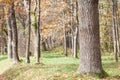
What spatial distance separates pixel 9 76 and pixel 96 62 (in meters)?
8.64

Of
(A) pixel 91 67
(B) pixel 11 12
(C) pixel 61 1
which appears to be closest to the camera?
(A) pixel 91 67

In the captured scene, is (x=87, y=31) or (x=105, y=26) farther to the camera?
(x=105, y=26)

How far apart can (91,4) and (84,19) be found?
696mm

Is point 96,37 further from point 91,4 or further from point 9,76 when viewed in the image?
point 9,76

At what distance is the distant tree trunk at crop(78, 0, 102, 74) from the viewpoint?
13930mm

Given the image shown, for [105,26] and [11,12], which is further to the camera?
[105,26]

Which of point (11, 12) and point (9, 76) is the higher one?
point (11, 12)

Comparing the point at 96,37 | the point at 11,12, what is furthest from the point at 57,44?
the point at 96,37

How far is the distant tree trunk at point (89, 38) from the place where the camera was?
13.9 metres

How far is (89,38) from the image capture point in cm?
1397

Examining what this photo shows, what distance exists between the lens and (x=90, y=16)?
45.9 ft

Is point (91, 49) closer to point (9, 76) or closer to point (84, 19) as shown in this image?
point (84, 19)

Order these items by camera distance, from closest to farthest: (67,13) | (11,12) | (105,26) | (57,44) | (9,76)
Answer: (9,76) → (11,12) → (67,13) → (105,26) → (57,44)

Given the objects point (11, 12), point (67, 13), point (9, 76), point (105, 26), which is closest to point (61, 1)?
point (67, 13)
